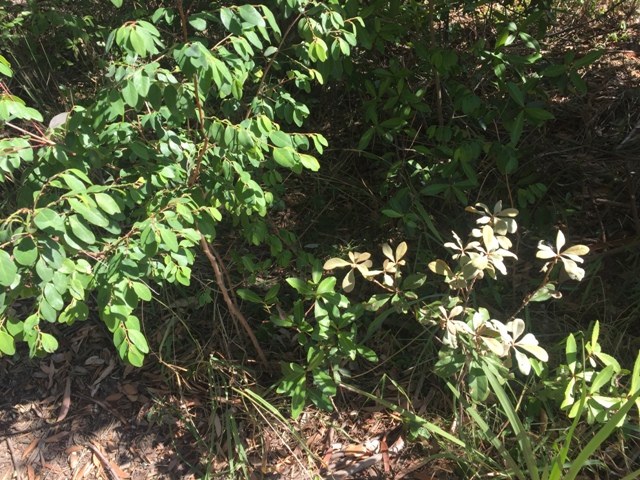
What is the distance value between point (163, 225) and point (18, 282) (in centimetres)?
37

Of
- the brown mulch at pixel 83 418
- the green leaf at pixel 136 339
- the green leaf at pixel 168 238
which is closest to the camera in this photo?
the green leaf at pixel 168 238

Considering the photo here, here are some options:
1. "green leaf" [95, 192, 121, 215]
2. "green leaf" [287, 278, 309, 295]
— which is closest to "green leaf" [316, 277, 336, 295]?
"green leaf" [287, 278, 309, 295]

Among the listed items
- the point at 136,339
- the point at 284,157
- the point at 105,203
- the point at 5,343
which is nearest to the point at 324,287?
the point at 284,157

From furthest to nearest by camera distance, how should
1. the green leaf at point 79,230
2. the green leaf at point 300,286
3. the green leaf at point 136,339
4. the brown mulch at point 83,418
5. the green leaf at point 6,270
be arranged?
the brown mulch at point 83,418, the green leaf at point 300,286, the green leaf at point 136,339, the green leaf at point 79,230, the green leaf at point 6,270

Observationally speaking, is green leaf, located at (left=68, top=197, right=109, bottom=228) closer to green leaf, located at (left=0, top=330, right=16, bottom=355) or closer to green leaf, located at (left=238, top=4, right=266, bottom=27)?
green leaf, located at (left=0, top=330, right=16, bottom=355)

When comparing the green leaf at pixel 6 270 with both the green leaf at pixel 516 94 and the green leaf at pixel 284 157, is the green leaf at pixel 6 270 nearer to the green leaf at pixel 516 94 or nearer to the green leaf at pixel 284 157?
the green leaf at pixel 284 157

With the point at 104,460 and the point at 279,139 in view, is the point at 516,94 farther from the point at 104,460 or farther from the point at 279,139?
the point at 104,460

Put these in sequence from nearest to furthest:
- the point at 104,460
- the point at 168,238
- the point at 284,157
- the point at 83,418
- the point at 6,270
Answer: the point at 6,270
the point at 168,238
the point at 284,157
the point at 104,460
the point at 83,418

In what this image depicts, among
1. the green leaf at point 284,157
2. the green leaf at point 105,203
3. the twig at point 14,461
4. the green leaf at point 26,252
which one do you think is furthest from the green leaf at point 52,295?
the twig at point 14,461

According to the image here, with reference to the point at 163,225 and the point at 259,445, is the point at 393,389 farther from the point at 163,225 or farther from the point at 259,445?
the point at 163,225

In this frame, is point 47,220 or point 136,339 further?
point 136,339

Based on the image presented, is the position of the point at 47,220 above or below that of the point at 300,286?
above

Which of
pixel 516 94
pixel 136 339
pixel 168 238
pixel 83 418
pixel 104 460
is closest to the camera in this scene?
pixel 168 238

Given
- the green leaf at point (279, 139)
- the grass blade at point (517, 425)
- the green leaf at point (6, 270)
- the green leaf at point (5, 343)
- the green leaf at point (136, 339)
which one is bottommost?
the grass blade at point (517, 425)
